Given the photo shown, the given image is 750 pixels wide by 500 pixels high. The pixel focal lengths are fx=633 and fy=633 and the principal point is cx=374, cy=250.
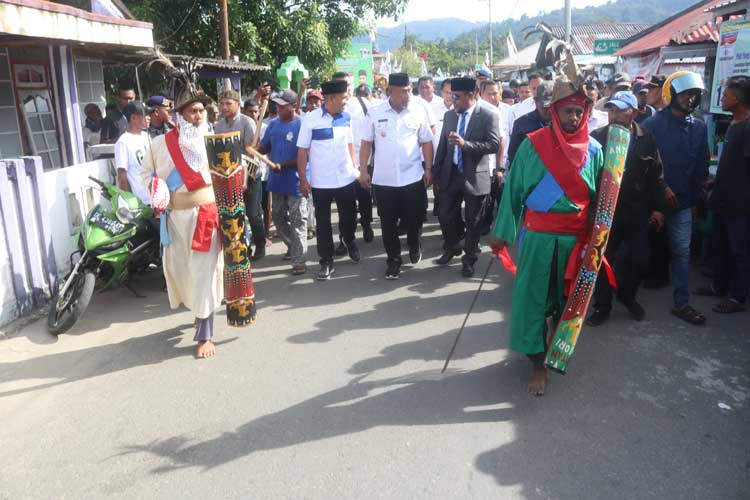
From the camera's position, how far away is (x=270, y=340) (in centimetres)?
493

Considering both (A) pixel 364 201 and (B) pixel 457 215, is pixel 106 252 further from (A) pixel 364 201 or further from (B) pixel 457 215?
(B) pixel 457 215

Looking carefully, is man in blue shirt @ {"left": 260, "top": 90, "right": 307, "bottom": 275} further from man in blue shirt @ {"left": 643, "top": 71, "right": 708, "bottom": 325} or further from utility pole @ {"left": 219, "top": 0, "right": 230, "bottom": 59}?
utility pole @ {"left": 219, "top": 0, "right": 230, "bottom": 59}

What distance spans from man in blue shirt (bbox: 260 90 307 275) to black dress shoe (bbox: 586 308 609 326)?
302 centimetres

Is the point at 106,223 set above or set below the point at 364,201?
above

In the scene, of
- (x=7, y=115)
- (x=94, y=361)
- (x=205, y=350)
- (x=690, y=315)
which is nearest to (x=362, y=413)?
(x=205, y=350)

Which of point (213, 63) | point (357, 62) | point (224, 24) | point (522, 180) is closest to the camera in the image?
point (522, 180)

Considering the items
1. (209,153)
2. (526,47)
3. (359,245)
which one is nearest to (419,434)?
(209,153)

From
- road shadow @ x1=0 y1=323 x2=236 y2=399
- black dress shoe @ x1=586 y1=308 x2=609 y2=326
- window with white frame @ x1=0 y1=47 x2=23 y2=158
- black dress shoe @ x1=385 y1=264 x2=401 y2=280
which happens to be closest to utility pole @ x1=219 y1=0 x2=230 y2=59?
window with white frame @ x1=0 y1=47 x2=23 y2=158

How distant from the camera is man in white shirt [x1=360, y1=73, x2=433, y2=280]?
6.31 m

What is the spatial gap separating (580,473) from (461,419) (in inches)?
29.6

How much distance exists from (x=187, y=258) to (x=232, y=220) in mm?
443

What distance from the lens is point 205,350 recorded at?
464 centimetres

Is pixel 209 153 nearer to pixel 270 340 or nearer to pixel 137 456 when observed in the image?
pixel 270 340

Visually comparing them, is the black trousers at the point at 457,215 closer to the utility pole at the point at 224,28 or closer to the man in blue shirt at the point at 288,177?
the man in blue shirt at the point at 288,177
